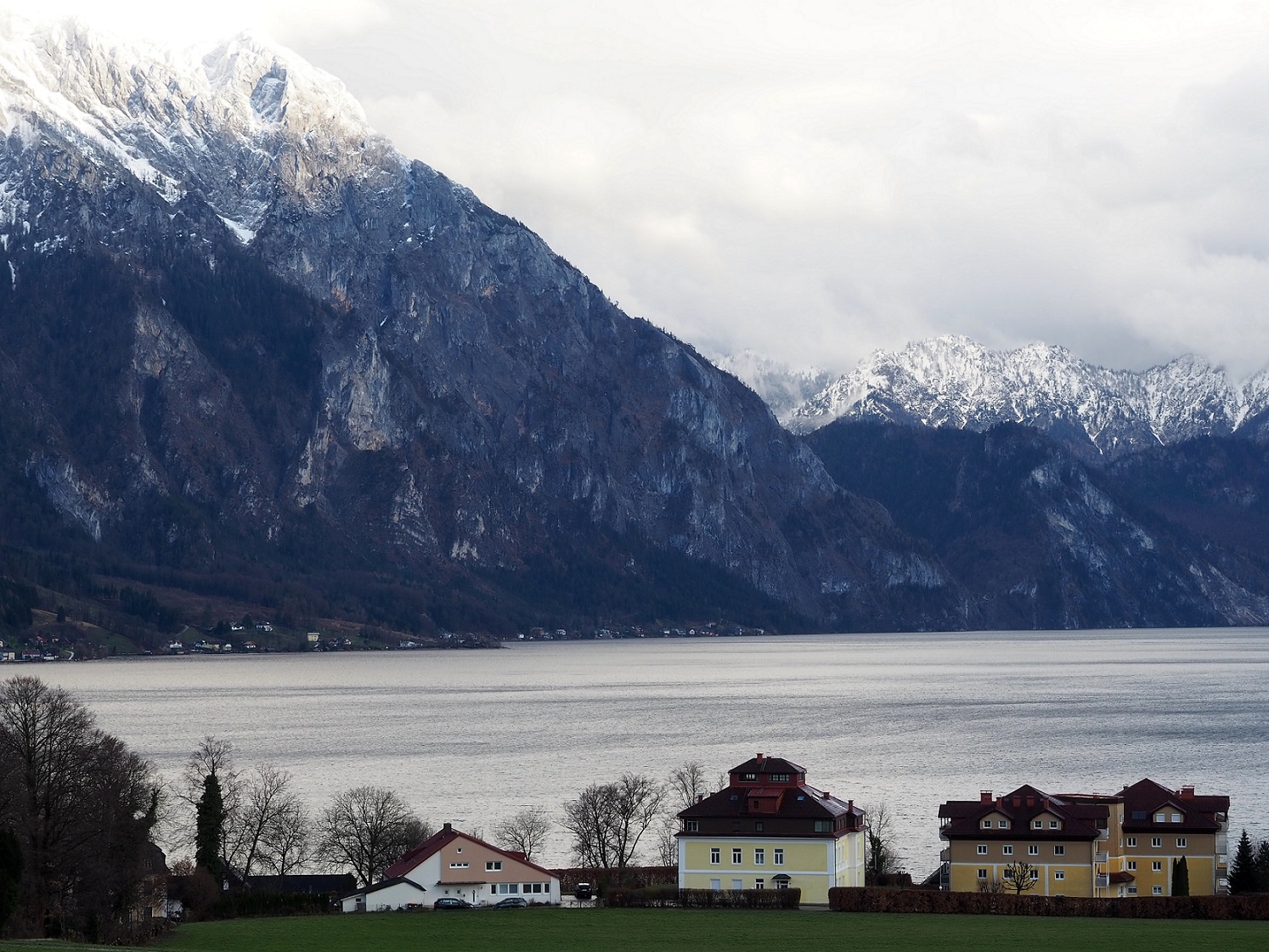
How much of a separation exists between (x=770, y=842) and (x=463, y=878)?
43.2 feet

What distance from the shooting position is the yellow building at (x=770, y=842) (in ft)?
252

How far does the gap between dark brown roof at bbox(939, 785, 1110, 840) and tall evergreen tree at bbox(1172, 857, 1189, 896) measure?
11.6 feet

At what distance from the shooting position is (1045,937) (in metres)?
60.8

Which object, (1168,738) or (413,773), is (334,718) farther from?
(1168,738)

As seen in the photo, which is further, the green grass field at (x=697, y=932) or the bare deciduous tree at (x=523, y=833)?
the bare deciduous tree at (x=523, y=833)

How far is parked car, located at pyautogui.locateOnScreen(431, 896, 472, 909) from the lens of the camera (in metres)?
74.4

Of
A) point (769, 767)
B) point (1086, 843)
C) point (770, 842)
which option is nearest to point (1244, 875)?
point (1086, 843)

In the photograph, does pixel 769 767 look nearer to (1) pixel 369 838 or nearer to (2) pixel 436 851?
(2) pixel 436 851

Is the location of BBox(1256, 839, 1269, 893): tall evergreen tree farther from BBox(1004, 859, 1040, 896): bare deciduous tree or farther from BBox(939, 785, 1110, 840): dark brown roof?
BBox(1004, 859, 1040, 896): bare deciduous tree

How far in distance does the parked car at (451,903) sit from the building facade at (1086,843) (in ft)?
69.6

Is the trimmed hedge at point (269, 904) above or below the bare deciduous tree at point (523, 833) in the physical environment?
below

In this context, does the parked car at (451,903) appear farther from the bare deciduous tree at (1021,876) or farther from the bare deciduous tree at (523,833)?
the bare deciduous tree at (1021,876)

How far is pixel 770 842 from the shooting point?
77688 millimetres

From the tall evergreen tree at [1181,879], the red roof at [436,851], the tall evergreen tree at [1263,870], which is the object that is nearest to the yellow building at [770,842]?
the red roof at [436,851]
